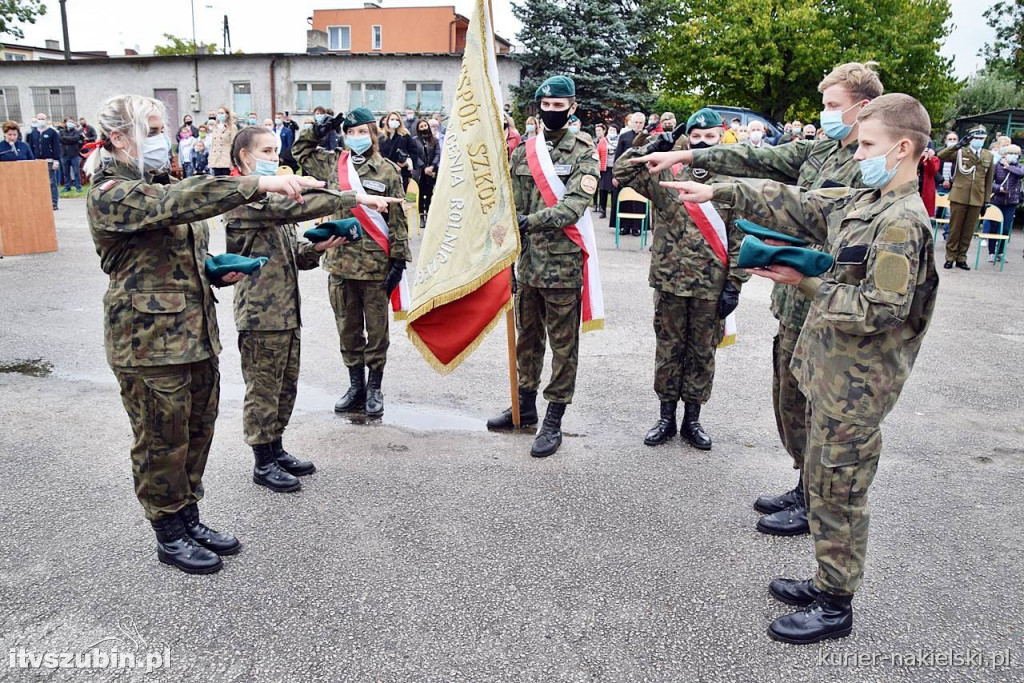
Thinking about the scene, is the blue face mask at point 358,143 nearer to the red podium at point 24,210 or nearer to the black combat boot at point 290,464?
the black combat boot at point 290,464

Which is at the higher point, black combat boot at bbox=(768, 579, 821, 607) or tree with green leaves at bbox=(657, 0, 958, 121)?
tree with green leaves at bbox=(657, 0, 958, 121)

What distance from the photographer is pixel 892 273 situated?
2.62m

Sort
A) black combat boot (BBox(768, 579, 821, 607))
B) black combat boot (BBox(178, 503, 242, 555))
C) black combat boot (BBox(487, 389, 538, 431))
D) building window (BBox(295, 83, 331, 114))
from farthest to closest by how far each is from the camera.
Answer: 1. building window (BBox(295, 83, 331, 114))
2. black combat boot (BBox(487, 389, 538, 431))
3. black combat boot (BBox(178, 503, 242, 555))
4. black combat boot (BBox(768, 579, 821, 607))

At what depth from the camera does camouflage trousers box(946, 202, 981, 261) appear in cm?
1208

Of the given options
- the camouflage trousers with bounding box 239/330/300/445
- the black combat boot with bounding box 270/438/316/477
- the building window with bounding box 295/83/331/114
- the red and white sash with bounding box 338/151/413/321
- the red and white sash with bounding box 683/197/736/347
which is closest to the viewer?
the camouflage trousers with bounding box 239/330/300/445

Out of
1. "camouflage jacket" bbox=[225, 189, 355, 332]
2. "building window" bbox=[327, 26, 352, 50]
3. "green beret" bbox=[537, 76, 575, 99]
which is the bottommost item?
"camouflage jacket" bbox=[225, 189, 355, 332]

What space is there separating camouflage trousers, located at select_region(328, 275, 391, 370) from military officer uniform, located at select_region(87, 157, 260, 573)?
75.3 inches

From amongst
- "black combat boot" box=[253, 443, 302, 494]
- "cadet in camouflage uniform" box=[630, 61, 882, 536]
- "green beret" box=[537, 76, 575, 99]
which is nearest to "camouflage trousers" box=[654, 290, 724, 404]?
"cadet in camouflage uniform" box=[630, 61, 882, 536]


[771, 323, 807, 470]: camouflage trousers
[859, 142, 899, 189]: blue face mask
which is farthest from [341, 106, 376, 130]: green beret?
[859, 142, 899, 189]: blue face mask

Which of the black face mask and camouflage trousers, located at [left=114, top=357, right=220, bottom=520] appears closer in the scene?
camouflage trousers, located at [left=114, top=357, right=220, bottom=520]

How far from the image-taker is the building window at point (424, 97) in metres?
33.5

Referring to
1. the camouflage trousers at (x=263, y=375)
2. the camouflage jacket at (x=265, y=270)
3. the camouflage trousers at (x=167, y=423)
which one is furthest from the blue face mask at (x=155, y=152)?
the camouflage trousers at (x=263, y=375)

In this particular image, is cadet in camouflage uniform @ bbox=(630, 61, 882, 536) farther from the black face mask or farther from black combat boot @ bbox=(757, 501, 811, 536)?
the black face mask

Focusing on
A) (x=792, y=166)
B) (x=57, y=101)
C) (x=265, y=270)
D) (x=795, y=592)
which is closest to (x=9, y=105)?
(x=57, y=101)
